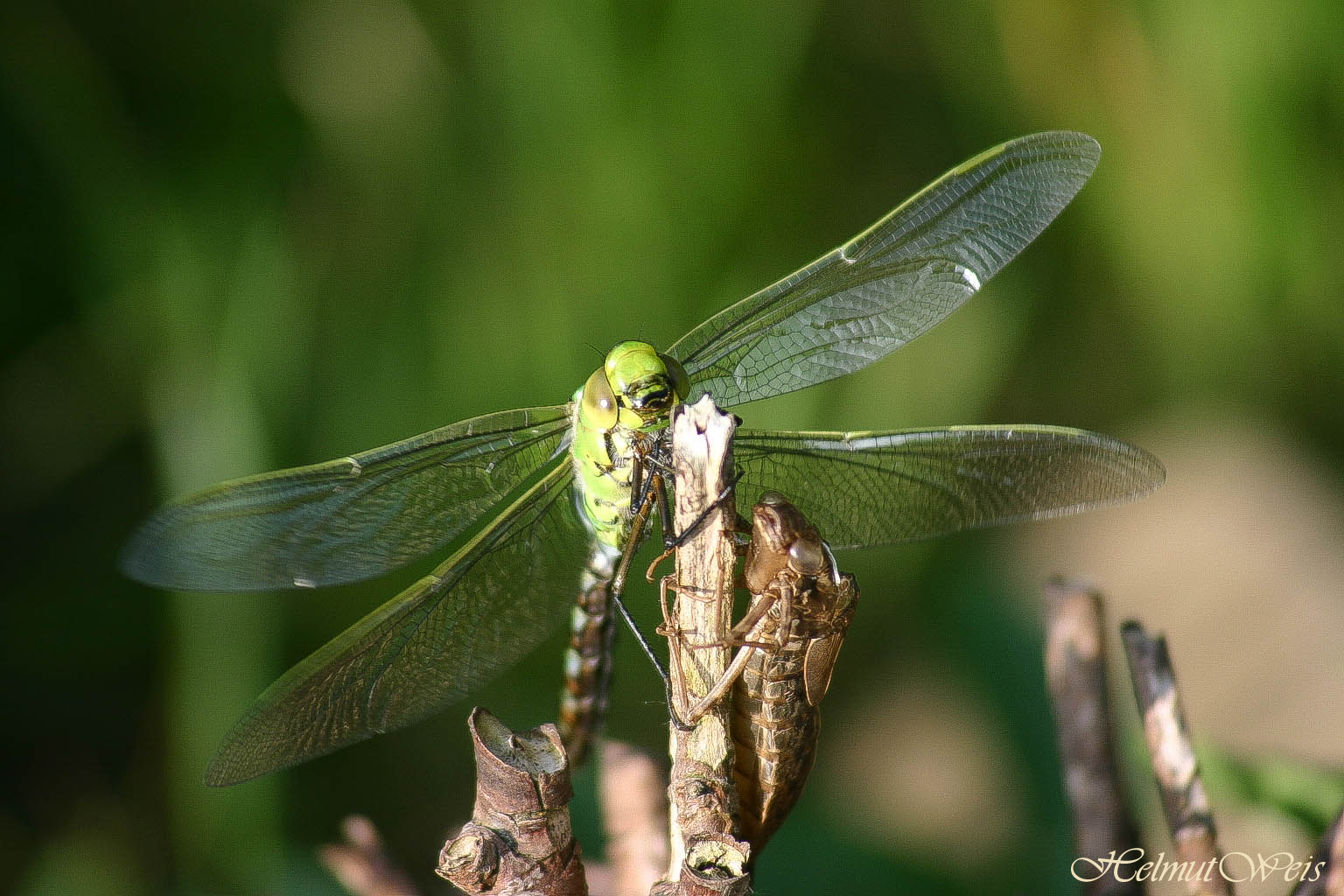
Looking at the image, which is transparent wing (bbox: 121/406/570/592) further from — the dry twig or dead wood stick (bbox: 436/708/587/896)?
dead wood stick (bbox: 436/708/587/896)

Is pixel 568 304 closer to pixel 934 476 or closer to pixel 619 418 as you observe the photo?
pixel 619 418

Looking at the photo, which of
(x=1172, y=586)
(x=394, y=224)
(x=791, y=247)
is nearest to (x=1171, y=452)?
(x=1172, y=586)

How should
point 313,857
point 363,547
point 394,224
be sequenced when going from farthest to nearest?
point 394,224 < point 313,857 < point 363,547

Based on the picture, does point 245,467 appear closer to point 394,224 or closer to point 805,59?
point 394,224

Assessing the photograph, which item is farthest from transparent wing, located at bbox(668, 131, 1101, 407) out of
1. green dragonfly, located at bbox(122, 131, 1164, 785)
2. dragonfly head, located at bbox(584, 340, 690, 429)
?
dragonfly head, located at bbox(584, 340, 690, 429)

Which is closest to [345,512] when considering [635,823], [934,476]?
[635,823]

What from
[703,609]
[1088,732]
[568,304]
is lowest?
[1088,732]

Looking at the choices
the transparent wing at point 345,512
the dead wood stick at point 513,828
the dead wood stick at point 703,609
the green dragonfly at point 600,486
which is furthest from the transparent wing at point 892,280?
the dead wood stick at point 513,828
